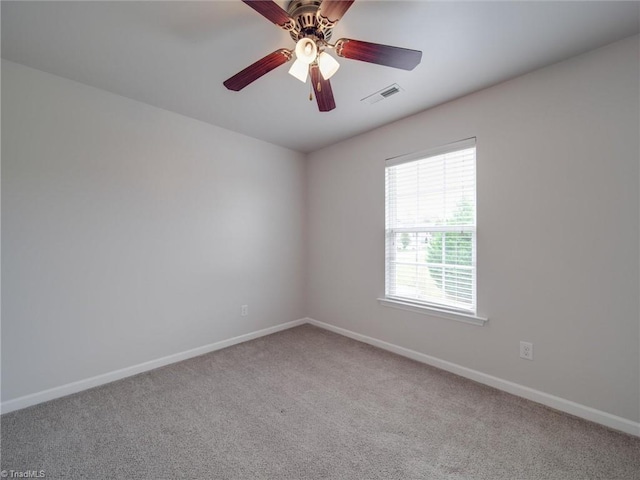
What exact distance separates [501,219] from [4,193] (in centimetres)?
376

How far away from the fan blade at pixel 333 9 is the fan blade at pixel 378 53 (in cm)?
13

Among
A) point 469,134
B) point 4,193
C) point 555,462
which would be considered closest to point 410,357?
point 555,462

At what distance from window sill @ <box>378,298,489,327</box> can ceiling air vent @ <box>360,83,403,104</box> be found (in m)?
2.00

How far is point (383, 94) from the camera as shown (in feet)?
7.77

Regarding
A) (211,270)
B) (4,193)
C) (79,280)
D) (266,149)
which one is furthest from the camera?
(266,149)

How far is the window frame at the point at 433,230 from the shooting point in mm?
2373

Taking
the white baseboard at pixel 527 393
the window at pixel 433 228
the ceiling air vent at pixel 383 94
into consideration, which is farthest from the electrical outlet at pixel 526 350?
the ceiling air vent at pixel 383 94

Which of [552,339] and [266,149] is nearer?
[552,339]

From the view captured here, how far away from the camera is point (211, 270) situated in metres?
3.01

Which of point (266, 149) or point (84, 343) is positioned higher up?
point (266, 149)

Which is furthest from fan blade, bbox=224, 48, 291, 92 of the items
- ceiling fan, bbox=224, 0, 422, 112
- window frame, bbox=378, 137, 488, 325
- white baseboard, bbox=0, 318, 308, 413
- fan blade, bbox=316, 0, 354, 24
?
white baseboard, bbox=0, 318, 308, 413

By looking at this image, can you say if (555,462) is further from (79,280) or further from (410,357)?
(79,280)

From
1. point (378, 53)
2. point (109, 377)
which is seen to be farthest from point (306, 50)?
point (109, 377)

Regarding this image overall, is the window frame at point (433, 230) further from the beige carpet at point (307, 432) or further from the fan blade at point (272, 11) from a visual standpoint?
the fan blade at point (272, 11)
